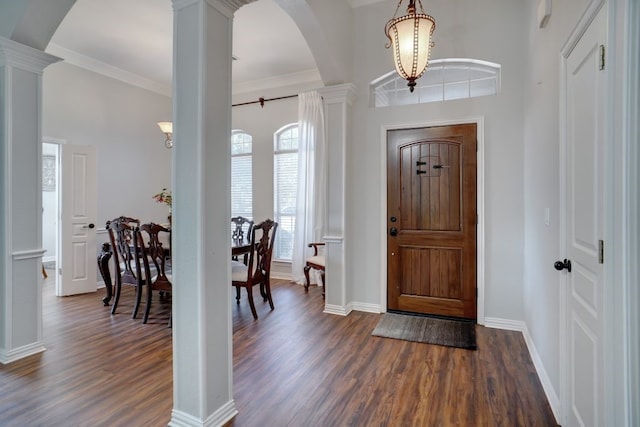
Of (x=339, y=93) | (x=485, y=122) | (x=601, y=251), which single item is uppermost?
(x=339, y=93)

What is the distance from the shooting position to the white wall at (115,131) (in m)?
4.56

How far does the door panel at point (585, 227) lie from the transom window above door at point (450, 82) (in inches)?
67.2

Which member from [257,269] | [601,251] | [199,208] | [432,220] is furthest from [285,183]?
[601,251]

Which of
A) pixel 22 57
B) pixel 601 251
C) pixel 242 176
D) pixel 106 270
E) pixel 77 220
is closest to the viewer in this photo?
pixel 601 251

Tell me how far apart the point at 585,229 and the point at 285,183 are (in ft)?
14.4

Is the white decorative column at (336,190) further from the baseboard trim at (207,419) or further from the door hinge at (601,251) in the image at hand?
the door hinge at (601,251)

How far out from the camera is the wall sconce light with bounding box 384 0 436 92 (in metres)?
2.43

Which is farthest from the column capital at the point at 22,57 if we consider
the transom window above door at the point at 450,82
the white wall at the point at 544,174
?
the white wall at the point at 544,174

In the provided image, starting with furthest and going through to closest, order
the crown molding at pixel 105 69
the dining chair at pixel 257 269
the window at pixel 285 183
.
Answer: the window at pixel 285 183
the crown molding at pixel 105 69
the dining chair at pixel 257 269

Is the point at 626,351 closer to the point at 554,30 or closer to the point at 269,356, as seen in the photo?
the point at 554,30

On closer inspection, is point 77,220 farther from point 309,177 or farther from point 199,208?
point 199,208

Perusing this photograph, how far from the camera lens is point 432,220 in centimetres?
355

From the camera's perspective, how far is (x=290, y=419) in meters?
1.92

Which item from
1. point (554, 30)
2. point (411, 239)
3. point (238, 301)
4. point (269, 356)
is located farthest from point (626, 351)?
point (238, 301)
